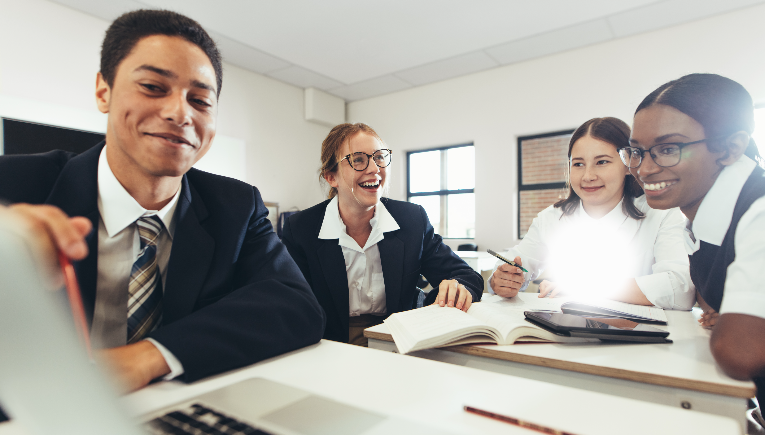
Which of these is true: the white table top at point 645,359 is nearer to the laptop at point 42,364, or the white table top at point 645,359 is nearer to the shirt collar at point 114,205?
the shirt collar at point 114,205

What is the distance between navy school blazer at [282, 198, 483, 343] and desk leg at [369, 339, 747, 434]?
566 mm

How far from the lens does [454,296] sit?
1331 mm

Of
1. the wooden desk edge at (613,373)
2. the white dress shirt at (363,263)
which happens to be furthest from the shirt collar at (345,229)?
the wooden desk edge at (613,373)

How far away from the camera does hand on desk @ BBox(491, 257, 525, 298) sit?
63.0 inches

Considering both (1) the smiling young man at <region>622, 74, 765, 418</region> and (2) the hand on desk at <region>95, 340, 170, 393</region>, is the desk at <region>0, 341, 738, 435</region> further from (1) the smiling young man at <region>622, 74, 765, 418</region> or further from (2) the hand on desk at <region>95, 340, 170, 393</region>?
(1) the smiling young man at <region>622, 74, 765, 418</region>

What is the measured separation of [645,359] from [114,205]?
1.15 metres

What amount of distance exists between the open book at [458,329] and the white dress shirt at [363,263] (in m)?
0.54

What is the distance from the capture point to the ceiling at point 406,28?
3578 mm

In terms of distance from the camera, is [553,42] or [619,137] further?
[553,42]

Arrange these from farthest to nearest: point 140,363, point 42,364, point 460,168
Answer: point 460,168, point 140,363, point 42,364

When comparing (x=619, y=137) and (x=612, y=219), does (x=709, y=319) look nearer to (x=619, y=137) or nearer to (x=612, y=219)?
(x=612, y=219)

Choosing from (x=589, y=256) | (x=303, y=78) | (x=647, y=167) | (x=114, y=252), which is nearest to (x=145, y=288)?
(x=114, y=252)

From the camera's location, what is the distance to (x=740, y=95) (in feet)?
3.46

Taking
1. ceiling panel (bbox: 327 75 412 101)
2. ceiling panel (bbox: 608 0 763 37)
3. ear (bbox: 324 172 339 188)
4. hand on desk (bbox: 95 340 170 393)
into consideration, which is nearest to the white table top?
hand on desk (bbox: 95 340 170 393)
